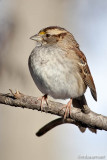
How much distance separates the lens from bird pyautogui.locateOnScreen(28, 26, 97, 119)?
448cm

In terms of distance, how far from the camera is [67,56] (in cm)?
462

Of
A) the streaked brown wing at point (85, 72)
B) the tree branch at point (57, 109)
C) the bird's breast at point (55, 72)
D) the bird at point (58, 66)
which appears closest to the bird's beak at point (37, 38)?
the bird at point (58, 66)

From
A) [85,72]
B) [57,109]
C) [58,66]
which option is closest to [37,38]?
[58,66]

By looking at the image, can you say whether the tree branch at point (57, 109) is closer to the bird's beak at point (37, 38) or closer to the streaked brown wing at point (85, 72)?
the streaked brown wing at point (85, 72)

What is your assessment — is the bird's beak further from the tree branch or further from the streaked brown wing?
the tree branch

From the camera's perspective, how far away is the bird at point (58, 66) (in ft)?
14.7

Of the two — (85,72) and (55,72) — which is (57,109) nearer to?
(55,72)

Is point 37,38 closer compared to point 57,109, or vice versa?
point 57,109

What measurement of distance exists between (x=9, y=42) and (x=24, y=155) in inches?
51.1

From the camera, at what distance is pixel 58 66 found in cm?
447

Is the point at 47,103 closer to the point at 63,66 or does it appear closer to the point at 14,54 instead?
the point at 63,66

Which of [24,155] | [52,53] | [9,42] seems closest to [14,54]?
[9,42]

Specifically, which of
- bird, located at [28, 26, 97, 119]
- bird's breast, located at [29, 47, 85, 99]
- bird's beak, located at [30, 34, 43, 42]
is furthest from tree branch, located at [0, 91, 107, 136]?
bird's beak, located at [30, 34, 43, 42]

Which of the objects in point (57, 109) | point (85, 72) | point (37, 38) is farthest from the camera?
point (85, 72)
